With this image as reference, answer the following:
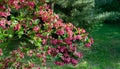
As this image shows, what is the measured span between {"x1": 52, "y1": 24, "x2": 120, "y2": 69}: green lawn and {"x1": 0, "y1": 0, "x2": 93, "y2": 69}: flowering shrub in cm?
363

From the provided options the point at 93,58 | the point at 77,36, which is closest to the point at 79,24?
the point at 93,58

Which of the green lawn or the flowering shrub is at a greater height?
the flowering shrub

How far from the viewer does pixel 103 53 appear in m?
12.0

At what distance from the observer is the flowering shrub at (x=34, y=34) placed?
19.0 feet

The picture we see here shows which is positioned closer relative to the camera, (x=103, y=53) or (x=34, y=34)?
(x=34, y=34)

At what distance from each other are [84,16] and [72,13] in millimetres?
494

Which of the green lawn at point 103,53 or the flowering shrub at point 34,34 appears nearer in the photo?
the flowering shrub at point 34,34

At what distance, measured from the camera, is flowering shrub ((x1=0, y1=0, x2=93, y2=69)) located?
5789mm

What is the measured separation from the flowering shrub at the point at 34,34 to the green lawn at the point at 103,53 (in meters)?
3.63

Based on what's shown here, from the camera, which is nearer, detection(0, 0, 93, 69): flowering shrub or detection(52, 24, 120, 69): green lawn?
detection(0, 0, 93, 69): flowering shrub

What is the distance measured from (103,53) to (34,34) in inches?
255

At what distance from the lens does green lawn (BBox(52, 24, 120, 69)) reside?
33.4 feet

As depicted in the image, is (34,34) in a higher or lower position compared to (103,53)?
higher

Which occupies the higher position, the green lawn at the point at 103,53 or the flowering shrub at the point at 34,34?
the flowering shrub at the point at 34,34
